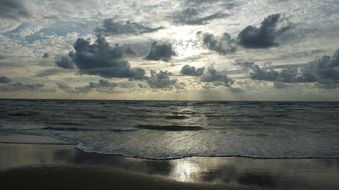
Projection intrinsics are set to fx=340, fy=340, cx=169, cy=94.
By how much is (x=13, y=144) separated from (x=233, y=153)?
11554 mm

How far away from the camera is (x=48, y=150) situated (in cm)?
1644

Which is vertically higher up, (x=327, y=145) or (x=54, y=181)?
(x=54, y=181)

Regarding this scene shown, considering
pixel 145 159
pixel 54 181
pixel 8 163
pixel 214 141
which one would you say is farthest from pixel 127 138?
pixel 54 181

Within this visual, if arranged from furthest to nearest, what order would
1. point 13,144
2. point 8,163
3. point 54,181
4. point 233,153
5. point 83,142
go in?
point 83,142 → point 13,144 → point 233,153 → point 8,163 → point 54,181

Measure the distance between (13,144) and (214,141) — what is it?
36.7 ft

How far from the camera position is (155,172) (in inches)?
473

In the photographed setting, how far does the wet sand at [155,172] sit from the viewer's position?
10.2 metres

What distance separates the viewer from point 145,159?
1473 centimetres

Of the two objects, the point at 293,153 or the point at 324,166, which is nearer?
the point at 324,166

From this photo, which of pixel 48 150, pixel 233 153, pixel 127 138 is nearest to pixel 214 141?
pixel 233 153

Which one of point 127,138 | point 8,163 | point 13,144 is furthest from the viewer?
point 127,138

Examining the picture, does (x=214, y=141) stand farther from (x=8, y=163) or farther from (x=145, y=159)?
(x=8, y=163)

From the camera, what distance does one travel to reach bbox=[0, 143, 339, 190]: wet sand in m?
10.2

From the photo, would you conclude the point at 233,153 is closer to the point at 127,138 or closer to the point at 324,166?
the point at 324,166
